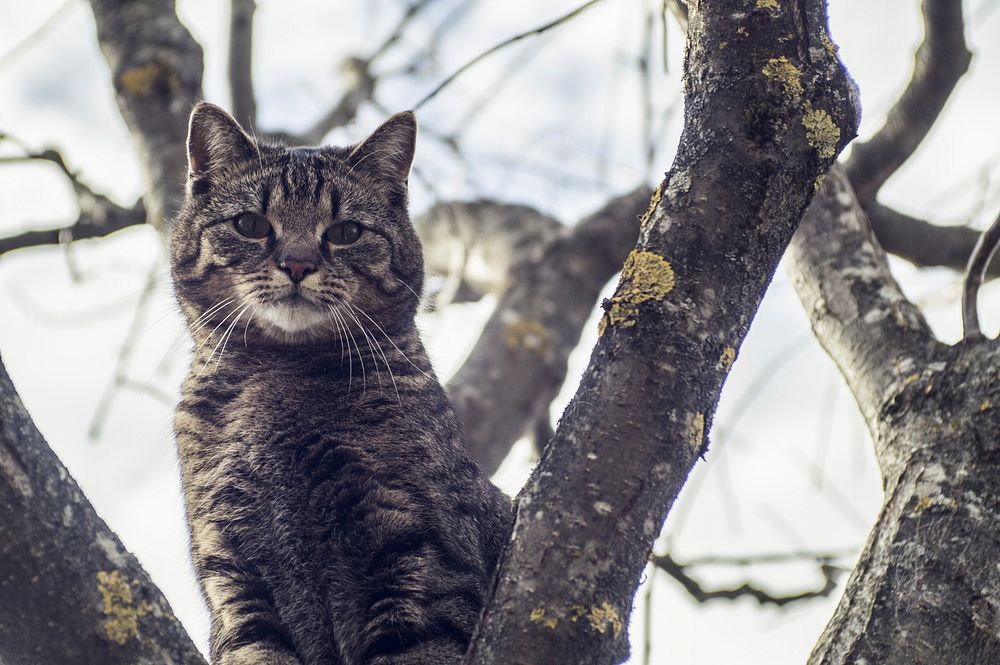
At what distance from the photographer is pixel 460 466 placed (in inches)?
125

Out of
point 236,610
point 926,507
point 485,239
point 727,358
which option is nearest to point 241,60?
point 485,239

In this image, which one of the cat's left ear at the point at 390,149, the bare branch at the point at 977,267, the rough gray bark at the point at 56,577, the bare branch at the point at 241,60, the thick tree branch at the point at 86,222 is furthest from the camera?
the bare branch at the point at 241,60

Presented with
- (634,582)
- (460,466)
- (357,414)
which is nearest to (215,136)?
(357,414)

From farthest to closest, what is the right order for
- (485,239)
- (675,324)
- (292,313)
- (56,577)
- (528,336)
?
1. (485,239)
2. (528,336)
3. (292,313)
4. (675,324)
5. (56,577)

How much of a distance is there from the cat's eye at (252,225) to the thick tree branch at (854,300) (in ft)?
6.08

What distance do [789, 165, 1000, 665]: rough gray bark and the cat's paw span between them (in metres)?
1.42

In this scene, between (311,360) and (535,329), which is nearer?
(311,360)

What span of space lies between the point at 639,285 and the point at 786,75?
0.56 metres

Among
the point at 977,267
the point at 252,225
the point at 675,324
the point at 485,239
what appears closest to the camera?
the point at 675,324

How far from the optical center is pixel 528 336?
16.0 feet

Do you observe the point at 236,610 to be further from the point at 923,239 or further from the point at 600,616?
the point at 923,239

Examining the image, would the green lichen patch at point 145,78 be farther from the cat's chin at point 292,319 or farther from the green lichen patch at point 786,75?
the green lichen patch at point 786,75

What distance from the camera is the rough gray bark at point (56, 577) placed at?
1.79m

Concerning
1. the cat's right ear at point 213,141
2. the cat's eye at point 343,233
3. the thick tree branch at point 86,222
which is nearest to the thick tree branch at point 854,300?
the cat's eye at point 343,233
